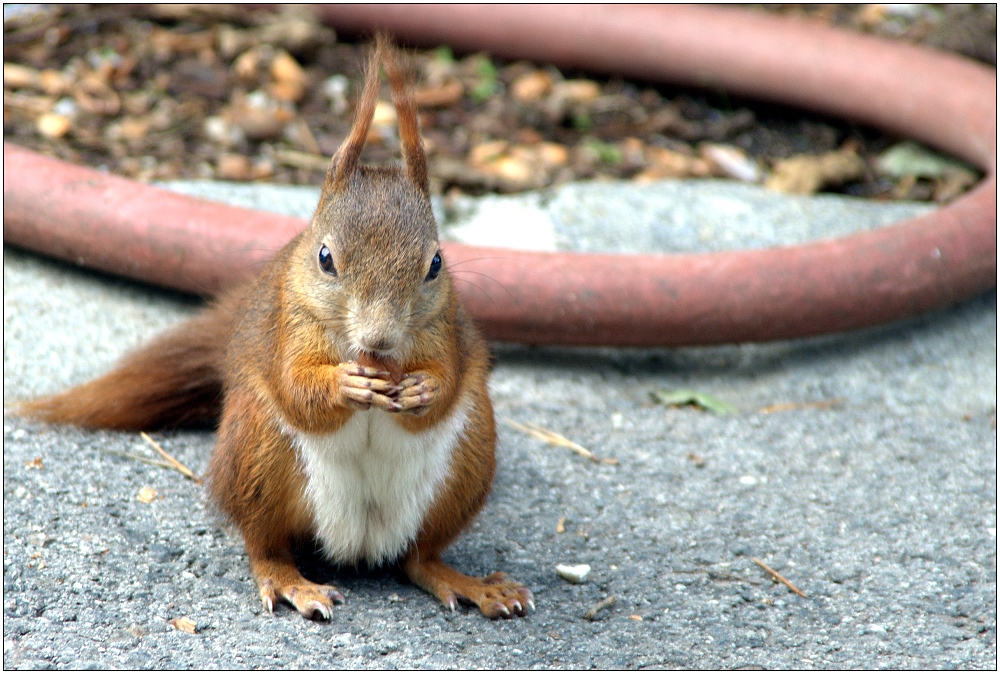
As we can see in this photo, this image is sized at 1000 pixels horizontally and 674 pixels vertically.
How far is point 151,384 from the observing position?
7.90ft

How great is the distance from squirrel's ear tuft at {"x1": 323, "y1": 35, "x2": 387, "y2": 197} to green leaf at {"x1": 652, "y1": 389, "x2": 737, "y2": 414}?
1.31 meters

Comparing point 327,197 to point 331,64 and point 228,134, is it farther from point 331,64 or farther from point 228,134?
point 331,64

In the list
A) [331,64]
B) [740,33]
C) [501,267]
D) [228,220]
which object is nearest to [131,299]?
[228,220]

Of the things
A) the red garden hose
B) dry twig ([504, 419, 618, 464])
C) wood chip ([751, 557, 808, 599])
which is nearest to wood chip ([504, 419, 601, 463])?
dry twig ([504, 419, 618, 464])

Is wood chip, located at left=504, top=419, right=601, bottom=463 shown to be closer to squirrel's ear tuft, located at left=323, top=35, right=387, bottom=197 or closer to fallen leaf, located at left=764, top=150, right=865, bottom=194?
squirrel's ear tuft, located at left=323, top=35, right=387, bottom=197

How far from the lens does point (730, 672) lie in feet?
6.31

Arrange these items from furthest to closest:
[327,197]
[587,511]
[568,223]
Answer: [568,223], [587,511], [327,197]

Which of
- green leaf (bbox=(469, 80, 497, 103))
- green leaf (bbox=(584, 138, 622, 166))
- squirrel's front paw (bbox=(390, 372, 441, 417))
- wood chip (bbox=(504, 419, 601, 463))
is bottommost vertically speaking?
wood chip (bbox=(504, 419, 601, 463))

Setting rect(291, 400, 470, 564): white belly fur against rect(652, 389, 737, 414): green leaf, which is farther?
rect(652, 389, 737, 414): green leaf

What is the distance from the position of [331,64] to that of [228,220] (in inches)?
65.8

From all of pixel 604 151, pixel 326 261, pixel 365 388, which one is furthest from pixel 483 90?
pixel 365 388

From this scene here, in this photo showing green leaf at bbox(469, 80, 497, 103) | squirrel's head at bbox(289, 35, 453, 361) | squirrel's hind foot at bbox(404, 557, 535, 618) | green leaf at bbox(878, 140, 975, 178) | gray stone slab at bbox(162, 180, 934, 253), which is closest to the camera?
→ squirrel's head at bbox(289, 35, 453, 361)

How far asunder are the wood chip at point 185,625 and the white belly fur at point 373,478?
29cm

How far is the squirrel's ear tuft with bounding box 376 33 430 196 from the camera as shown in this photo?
1898 millimetres
